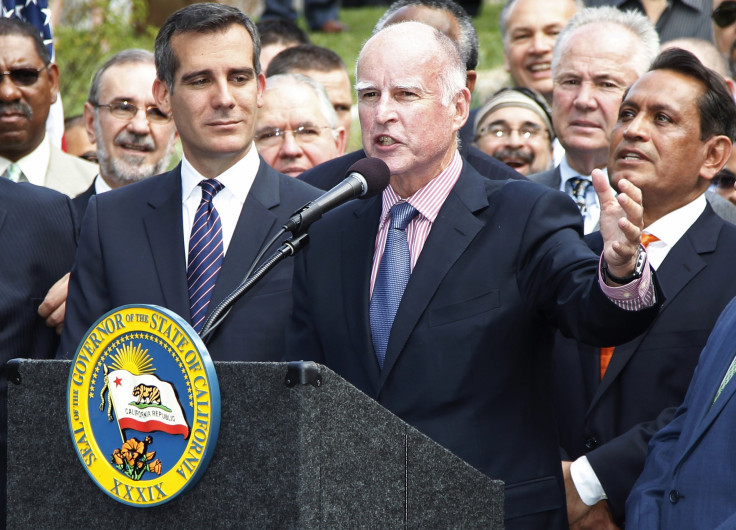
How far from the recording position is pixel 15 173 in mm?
5441

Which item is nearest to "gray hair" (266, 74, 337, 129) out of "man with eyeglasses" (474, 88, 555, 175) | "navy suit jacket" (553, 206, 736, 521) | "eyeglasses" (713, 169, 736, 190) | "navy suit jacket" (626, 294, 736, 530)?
"man with eyeglasses" (474, 88, 555, 175)

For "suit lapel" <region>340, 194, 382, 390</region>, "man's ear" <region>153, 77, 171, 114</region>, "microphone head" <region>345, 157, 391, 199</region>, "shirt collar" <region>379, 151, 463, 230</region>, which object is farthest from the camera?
"man's ear" <region>153, 77, 171, 114</region>

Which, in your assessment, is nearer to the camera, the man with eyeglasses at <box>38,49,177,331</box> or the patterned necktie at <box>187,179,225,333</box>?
the patterned necktie at <box>187,179,225,333</box>

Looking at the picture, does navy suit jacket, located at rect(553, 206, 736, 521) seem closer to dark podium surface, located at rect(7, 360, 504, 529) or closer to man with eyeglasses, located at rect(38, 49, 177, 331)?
dark podium surface, located at rect(7, 360, 504, 529)

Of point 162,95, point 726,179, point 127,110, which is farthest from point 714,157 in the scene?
point 127,110

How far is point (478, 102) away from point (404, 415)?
5332mm

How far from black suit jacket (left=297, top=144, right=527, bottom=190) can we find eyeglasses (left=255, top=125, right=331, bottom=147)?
2.67 feet

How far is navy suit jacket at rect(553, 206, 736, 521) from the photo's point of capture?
3.32m

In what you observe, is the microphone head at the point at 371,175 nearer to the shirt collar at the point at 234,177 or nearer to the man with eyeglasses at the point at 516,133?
the shirt collar at the point at 234,177

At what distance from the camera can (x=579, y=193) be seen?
480 cm

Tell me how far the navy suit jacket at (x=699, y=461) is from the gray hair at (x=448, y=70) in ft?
3.25

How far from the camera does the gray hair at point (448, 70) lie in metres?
3.29

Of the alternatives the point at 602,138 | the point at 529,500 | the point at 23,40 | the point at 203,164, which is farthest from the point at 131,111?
the point at 529,500

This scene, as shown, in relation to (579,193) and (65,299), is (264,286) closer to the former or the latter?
(65,299)
